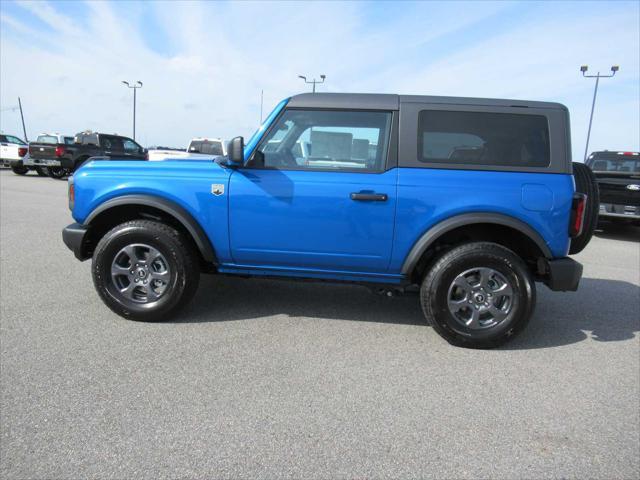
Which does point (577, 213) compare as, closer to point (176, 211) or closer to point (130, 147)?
point (176, 211)

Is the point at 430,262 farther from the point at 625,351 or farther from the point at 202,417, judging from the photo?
the point at 202,417

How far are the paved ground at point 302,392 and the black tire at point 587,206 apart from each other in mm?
806

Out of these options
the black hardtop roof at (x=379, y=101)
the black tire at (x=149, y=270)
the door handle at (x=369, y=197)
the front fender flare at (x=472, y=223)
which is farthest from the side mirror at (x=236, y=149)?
the front fender flare at (x=472, y=223)

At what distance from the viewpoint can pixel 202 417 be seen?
227 centimetres

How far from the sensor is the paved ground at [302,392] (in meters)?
2.00

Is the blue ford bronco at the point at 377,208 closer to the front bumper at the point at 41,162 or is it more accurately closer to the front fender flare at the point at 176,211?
the front fender flare at the point at 176,211

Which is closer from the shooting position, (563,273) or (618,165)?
(563,273)

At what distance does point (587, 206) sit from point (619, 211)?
239 inches

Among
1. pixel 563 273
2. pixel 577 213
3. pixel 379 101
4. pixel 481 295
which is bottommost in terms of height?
pixel 481 295

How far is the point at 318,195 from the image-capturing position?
326 cm

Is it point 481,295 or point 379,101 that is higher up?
point 379,101

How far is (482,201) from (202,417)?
2.42 metres

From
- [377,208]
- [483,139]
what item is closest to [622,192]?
[483,139]

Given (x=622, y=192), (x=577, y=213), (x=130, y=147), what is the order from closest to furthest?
(x=577, y=213) → (x=622, y=192) → (x=130, y=147)
